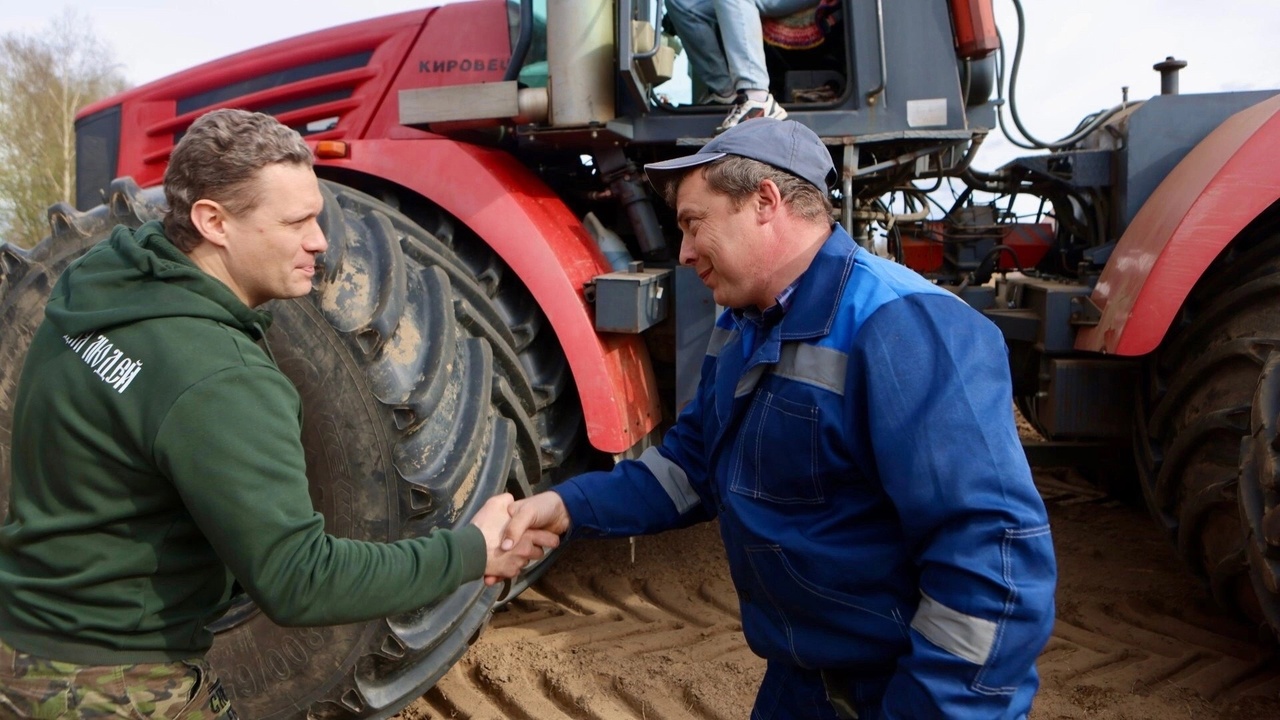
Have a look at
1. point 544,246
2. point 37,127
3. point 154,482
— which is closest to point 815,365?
point 154,482

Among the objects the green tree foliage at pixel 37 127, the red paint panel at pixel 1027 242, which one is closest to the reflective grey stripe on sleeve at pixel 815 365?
the red paint panel at pixel 1027 242

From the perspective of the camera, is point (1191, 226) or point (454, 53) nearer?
point (1191, 226)

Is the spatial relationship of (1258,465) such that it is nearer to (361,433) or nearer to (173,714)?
(361,433)

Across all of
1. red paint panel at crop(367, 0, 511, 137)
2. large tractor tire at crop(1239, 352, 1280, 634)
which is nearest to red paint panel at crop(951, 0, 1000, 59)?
large tractor tire at crop(1239, 352, 1280, 634)

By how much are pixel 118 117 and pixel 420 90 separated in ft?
6.29

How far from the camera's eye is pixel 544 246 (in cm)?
294

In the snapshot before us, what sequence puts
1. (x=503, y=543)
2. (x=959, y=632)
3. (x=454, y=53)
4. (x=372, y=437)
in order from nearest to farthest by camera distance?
1. (x=959, y=632)
2. (x=503, y=543)
3. (x=372, y=437)
4. (x=454, y=53)

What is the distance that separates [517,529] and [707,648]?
1372 mm

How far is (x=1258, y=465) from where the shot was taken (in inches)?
94.4

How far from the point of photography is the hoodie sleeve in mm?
1402

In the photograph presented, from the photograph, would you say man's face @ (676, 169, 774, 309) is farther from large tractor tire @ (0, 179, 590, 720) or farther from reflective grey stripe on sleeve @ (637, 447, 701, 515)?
large tractor tire @ (0, 179, 590, 720)

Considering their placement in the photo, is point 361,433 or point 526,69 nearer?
point 361,433

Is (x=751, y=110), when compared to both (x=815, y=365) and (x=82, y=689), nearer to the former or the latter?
(x=815, y=365)

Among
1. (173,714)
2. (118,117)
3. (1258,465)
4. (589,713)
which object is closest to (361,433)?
(173,714)
